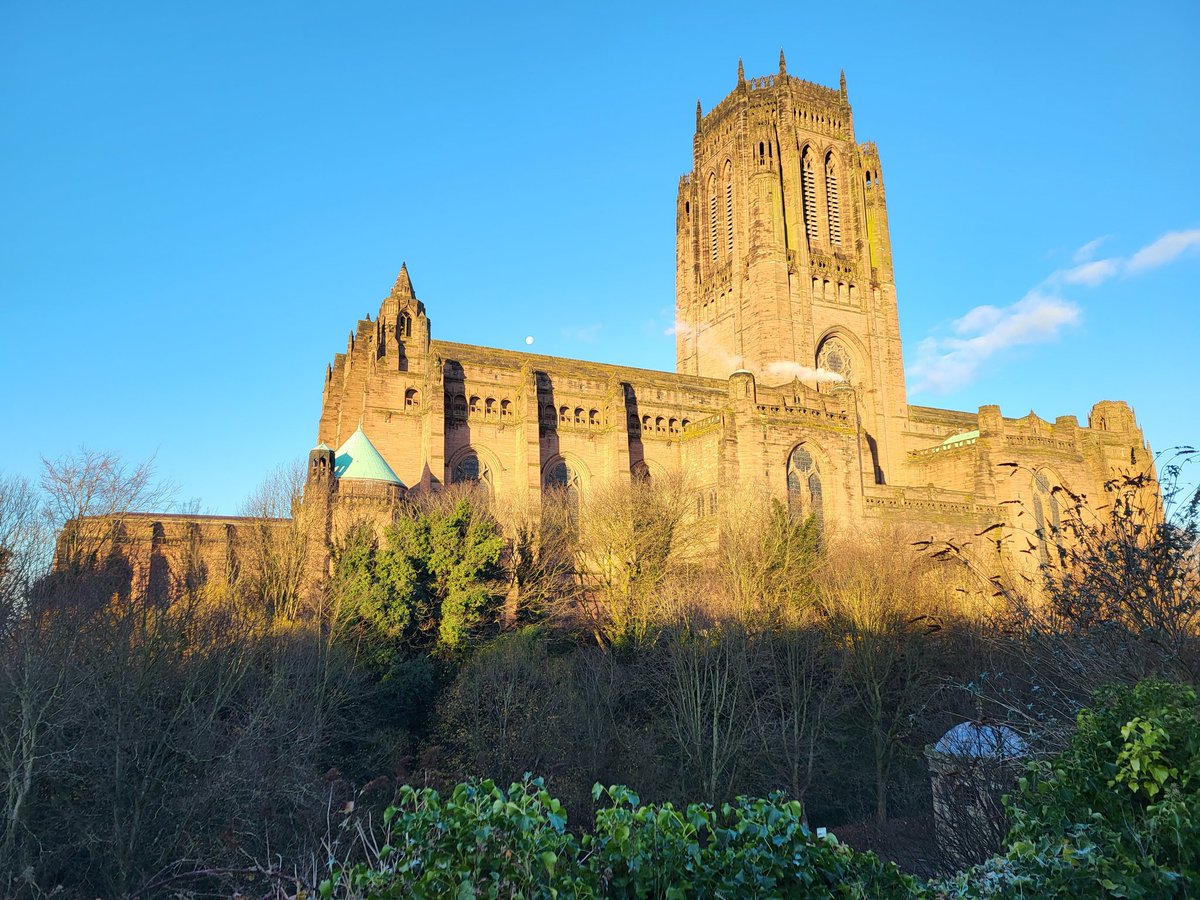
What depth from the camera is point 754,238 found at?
4634 cm

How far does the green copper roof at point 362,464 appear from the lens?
2964cm

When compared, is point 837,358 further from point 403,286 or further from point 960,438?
point 403,286

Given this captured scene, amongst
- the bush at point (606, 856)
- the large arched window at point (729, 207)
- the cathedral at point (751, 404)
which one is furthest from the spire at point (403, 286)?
the bush at point (606, 856)

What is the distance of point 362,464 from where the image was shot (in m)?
30.0

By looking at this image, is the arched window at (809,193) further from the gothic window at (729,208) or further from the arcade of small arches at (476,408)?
the arcade of small arches at (476,408)

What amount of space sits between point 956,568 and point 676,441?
12888mm

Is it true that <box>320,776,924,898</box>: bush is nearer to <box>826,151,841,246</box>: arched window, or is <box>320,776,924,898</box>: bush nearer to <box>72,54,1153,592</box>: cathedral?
<box>72,54,1153,592</box>: cathedral

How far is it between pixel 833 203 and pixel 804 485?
21699mm

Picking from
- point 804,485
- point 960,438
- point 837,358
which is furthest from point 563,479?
point 960,438

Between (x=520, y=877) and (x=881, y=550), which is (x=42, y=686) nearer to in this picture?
(x=520, y=877)

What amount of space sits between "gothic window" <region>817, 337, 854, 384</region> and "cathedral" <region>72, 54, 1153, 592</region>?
0.47ft

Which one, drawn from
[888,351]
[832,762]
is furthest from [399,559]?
[888,351]

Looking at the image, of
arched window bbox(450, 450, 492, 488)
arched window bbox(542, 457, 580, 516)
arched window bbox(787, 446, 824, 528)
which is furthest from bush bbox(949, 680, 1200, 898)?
arched window bbox(450, 450, 492, 488)

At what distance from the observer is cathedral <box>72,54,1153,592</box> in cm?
3361
